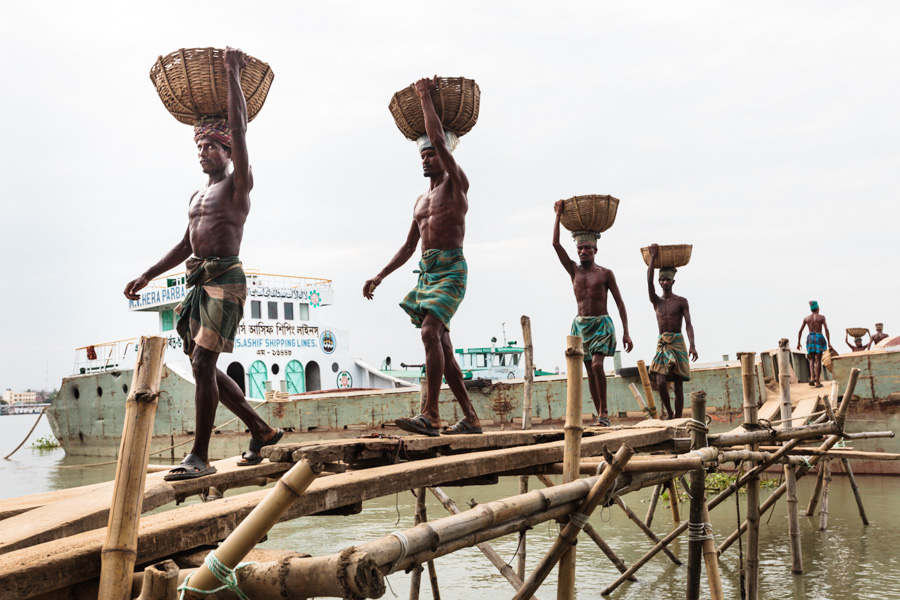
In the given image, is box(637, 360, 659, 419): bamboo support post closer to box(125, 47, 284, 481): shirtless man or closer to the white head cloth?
the white head cloth

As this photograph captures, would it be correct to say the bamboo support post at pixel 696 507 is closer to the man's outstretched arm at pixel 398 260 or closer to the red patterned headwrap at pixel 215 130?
the man's outstretched arm at pixel 398 260

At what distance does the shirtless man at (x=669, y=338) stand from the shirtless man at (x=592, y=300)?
Result: 108cm

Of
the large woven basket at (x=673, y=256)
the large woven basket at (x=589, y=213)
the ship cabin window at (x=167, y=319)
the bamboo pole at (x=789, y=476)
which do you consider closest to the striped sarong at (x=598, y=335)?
the large woven basket at (x=589, y=213)

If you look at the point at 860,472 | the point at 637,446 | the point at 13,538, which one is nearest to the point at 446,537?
the point at 13,538

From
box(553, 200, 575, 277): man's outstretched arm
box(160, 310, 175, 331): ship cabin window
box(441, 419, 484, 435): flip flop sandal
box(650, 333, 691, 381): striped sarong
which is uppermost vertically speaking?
box(160, 310, 175, 331): ship cabin window

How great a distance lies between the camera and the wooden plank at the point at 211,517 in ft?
6.63

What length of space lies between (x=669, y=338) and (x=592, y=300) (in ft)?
4.98

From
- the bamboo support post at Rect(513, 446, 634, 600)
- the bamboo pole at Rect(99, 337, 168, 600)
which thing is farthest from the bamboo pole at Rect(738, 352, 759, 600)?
the bamboo pole at Rect(99, 337, 168, 600)

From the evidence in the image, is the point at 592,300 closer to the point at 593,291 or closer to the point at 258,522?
the point at 593,291

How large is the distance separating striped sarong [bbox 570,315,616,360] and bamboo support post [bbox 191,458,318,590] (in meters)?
6.61

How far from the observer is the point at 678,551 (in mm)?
8164

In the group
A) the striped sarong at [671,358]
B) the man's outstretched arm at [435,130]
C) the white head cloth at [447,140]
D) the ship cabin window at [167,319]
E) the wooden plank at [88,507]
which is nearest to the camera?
the wooden plank at [88,507]

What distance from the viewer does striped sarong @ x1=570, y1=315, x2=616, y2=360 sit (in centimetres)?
825

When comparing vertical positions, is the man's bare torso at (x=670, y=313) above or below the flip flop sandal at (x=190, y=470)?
above
